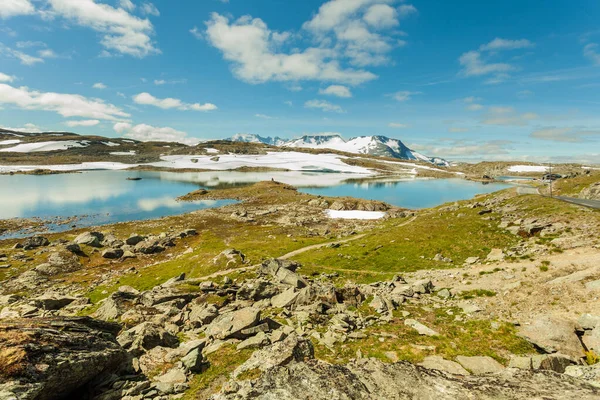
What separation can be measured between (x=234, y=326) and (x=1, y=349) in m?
12.8

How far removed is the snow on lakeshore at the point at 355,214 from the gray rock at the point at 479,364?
93355 millimetres

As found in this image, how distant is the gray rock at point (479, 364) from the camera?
54.2ft

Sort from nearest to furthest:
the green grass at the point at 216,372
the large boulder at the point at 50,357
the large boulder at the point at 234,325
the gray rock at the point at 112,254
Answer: the large boulder at the point at 50,357 → the green grass at the point at 216,372 → the large boulder at the point at 234,325 → the gray rock at the point at 112,254

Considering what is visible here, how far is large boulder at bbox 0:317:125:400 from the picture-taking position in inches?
443

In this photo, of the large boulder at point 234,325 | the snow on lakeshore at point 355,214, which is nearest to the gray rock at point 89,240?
the large boulder at point 234,325

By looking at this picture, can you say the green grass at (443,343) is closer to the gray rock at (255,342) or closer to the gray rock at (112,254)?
the gray rock at (255,342)

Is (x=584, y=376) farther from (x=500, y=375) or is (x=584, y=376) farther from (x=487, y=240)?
(x=487, y=240)

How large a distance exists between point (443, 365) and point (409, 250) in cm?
3254

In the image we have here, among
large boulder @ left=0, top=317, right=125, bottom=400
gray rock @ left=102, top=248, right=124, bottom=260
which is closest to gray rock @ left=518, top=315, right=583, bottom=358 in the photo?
large boulder @ left=0, top=317, right=125, bottom=400

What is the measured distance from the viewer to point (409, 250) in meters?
47.8

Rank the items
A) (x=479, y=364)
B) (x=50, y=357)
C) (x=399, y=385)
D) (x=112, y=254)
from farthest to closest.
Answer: (x=112, y=254)
(x=479, y=364)
(x=50, y=357)
(x=399, y=385)

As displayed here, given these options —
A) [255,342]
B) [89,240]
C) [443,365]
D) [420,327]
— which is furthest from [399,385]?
[89,240]

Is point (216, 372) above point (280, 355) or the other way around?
the other way around

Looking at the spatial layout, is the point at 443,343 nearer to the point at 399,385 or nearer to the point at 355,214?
the point at 399,385
